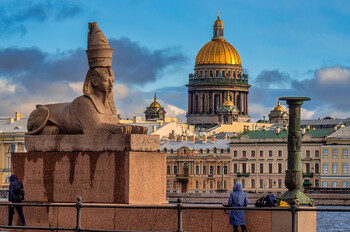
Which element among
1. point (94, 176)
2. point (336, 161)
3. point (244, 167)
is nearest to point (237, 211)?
point (94, 176)

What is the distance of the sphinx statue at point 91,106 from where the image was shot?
59.4ft

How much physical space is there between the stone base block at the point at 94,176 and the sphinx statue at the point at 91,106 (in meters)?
0.59

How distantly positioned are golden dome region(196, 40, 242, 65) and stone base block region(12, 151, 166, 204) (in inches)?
5206

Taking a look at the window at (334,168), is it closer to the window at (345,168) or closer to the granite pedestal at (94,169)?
the window at (345,168)

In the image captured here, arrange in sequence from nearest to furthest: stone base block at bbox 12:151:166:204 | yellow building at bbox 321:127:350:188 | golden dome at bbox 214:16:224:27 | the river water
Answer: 1. stone base block at bbox 12:151:166:204
2. the river water
3. yellow building at bbox 321:127:350:188
4. golden dome at bbox 214:16:224:27

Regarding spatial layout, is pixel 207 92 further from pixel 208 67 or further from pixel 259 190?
pixel 259 190

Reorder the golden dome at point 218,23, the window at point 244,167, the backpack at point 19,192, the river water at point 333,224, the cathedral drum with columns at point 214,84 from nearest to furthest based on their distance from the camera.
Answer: the backpack at point 19,192 → the river water at point 333,224 → the window at point 244,167 → the cathedral drum with columns at point 214,84 → the golden dome at point 218,23

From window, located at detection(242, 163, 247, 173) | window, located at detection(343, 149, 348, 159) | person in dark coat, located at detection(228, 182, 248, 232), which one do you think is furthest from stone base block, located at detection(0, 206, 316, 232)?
window, located at detection(242, 163, 247, 173)

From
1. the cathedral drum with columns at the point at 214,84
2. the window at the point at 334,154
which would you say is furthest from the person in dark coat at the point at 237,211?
the cathedral drum with columns at the point at 214,84

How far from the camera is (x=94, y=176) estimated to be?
17328mm

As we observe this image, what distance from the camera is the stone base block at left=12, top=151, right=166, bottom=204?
17172 millimetres

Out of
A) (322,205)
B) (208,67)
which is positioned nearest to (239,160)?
(322,205)

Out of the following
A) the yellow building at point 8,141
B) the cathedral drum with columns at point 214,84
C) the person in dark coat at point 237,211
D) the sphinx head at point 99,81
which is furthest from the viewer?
the cathedral drum with columns at point 214,84

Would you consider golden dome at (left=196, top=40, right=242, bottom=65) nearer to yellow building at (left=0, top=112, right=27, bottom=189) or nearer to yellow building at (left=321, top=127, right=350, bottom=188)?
yellow building at (left=0, top=112, right=27, bottom=189)
